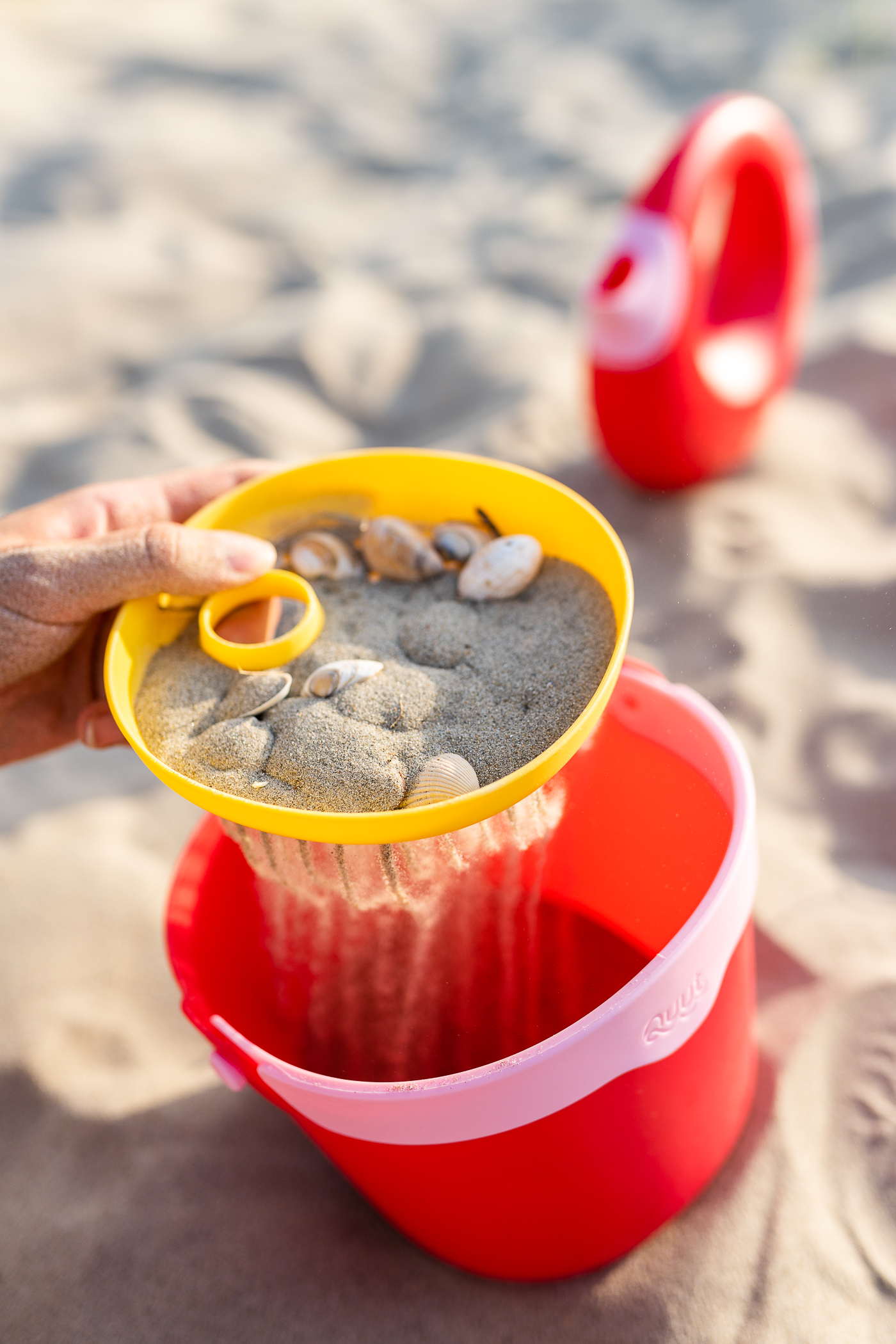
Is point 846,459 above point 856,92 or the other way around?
the other way around

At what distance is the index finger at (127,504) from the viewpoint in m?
1.17

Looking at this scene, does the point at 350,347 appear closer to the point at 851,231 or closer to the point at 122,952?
the point at 851,231

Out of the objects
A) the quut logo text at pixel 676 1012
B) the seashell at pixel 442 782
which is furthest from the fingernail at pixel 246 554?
the quut logo text at pixel 676 1012

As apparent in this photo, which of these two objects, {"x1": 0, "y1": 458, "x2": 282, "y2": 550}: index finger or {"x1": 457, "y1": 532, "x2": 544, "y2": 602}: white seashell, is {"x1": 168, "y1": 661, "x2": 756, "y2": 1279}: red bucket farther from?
{"x1": 0, "y1": 458, "x2": 282, "y2": 550}: index finger

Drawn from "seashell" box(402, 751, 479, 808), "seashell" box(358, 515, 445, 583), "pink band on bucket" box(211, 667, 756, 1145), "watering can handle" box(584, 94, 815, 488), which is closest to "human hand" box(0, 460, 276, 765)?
"seashell" box(358, 515, 445, 583)

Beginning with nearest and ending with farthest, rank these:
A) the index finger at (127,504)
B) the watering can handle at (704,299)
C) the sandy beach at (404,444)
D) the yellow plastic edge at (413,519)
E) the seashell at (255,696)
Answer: the yellow plastic edge at (413,519) → the seashell at (255,696) → the sandy beach at (404,444) → the index finger at (127,504) → the watering can handle at (704,299)

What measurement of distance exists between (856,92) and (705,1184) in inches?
143

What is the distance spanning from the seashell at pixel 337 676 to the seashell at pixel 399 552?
171 millimetres

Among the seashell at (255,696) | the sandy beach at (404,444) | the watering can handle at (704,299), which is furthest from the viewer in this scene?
the watering can handle at (704,299)

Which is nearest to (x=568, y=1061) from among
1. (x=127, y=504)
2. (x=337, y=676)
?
(x=337, y=676)

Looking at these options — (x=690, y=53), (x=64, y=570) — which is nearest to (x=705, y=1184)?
(x=64, y=570)

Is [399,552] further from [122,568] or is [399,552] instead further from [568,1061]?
[568,1061]

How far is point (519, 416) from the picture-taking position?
2227 mm

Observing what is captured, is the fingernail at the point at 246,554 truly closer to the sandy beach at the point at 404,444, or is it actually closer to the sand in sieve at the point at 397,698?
the sand in sieve at the point at 397,698
